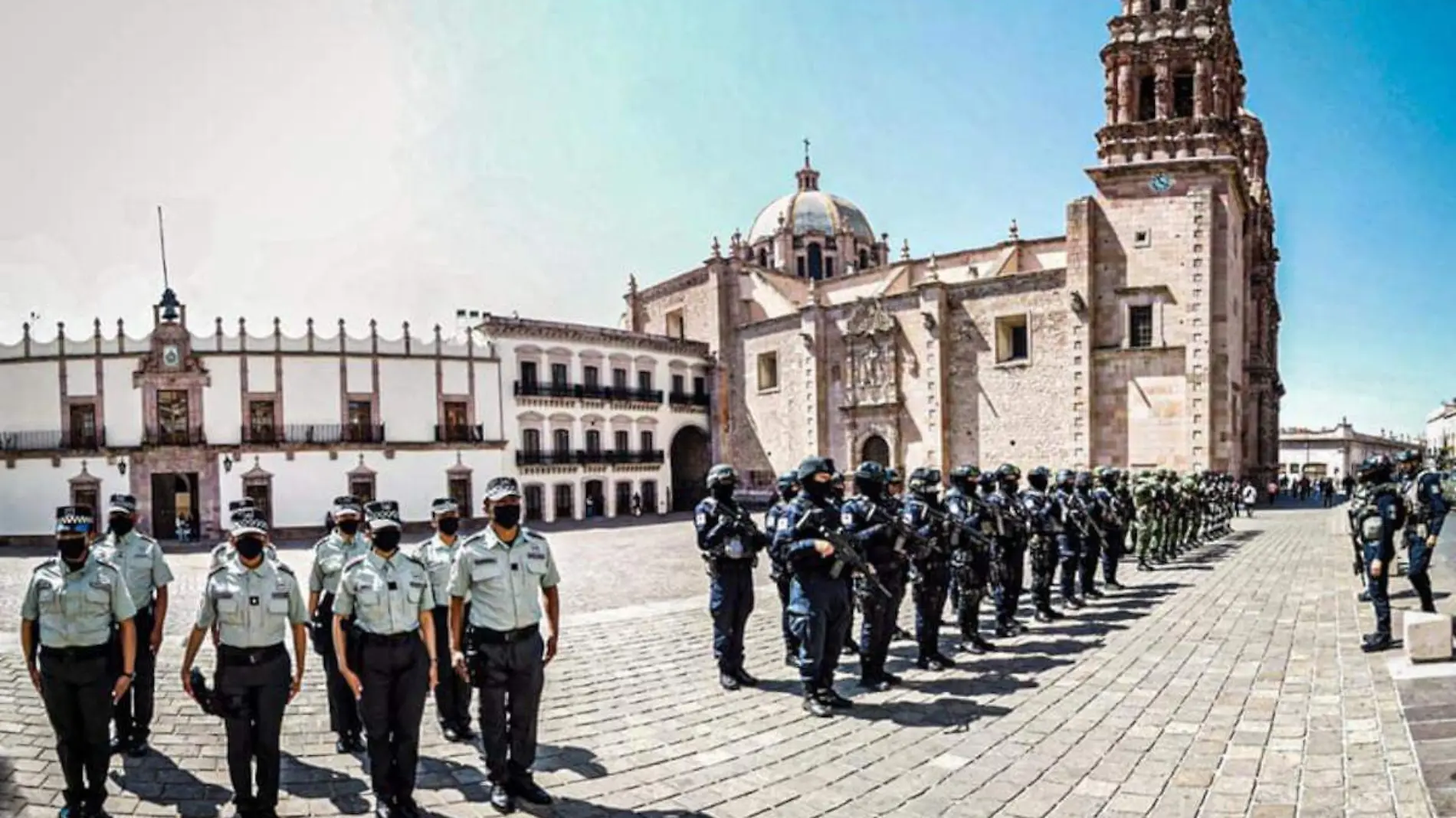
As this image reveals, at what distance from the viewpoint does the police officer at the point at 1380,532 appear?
759 centimetres

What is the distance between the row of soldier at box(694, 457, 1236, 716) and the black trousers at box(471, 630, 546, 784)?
7.94 feet

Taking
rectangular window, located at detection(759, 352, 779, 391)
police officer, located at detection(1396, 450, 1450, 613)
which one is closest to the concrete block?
police officer, located at detection(1396, 450, 1450, 613)

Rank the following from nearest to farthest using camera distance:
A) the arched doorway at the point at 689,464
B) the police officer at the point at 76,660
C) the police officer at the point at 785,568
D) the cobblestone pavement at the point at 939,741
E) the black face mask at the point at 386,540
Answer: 1. the police officer at the point at 76,660
2. the cobblestone pavement at the point at 939,741
3. the black face mask at the point at 386,540
4. the police officer at the point at 785,568
5. the arched doorway at the point at 689,464

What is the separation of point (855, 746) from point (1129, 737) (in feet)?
6.18

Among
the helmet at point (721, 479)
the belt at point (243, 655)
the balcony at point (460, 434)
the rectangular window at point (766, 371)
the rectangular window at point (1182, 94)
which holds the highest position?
the rectangular window at point (1182, 94)

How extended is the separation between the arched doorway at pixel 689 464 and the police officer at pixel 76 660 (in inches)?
1446

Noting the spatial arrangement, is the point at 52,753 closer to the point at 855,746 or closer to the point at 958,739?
the point at 855,746

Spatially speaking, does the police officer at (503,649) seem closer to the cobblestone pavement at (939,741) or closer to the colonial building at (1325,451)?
the cobblestone pavement at (939,741)

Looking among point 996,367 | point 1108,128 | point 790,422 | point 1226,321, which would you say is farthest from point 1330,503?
point 790,422

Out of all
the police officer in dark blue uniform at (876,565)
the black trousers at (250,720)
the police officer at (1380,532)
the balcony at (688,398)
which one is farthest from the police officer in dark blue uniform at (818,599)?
the balcony at (688,398)

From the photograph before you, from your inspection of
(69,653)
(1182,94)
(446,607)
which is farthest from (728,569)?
(1182,94)

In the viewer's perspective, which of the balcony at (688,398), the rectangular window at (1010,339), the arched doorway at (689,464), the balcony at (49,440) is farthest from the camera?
the arched doorway at (689,464)

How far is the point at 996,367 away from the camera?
32312mm

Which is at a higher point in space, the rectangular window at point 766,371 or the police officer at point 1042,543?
the rectangular window at point 766,371
